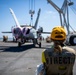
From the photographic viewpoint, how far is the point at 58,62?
4359 millimetres

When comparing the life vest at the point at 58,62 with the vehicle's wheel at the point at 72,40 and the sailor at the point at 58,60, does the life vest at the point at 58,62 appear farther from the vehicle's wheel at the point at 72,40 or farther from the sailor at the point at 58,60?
the vehicle's wheel at the point at 72,40

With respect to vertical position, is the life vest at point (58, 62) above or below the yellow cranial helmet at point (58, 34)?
below

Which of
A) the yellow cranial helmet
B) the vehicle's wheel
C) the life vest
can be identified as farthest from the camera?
the vehicle's wheel

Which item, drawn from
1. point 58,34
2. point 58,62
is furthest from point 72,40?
A: point 58,34

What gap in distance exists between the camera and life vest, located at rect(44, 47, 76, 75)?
433cm

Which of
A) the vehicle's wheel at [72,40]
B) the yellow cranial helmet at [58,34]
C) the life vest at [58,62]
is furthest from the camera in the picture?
the vehicle's wheel at [72,40]

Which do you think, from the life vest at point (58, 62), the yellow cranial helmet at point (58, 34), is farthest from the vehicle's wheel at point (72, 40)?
the yellow cranial helmet at point (58, 34)

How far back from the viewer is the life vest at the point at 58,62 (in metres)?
4.33

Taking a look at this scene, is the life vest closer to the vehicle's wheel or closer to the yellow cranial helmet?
the yellow cranial helmet

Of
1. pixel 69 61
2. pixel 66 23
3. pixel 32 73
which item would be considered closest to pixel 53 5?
pixel 66 23

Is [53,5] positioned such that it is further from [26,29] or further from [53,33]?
[53,33]

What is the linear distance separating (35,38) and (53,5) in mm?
36967

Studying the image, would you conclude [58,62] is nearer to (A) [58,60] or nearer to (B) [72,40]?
A: (A) [58,60]

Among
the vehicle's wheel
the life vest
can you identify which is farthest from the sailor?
the vehicle's wheel
